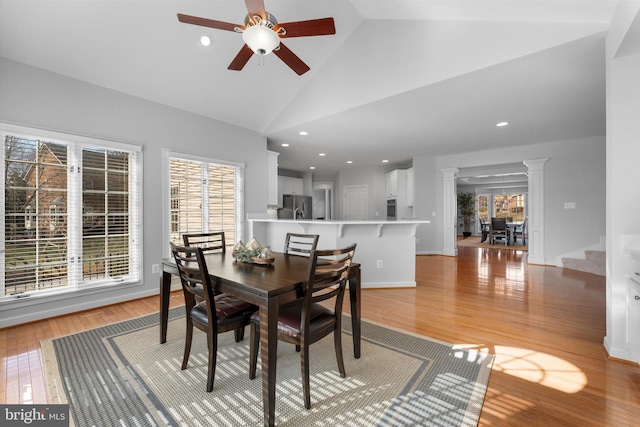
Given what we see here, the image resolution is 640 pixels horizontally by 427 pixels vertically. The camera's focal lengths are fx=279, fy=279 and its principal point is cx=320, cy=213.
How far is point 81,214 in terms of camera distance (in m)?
3.24

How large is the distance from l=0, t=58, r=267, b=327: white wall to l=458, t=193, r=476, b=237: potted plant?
9.98 m

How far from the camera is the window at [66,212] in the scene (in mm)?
2854

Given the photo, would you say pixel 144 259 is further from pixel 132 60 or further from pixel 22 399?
pixel 132 60

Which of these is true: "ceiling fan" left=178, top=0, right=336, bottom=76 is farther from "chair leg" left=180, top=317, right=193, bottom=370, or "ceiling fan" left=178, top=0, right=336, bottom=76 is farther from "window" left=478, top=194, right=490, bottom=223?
"window" left=478, top=194, right=490, bottom=223

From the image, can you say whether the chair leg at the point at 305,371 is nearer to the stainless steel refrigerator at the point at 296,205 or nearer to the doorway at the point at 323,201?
the stainless steel refrigerator at the point at 296,205

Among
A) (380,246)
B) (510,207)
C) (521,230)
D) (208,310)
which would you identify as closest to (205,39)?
(208,310)

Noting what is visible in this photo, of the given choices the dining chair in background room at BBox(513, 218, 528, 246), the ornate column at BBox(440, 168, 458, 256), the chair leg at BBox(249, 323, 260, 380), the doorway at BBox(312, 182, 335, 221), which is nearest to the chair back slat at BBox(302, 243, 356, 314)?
the chair leg at BBox(249, 323, 260, 380)

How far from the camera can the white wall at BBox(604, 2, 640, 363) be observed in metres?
2.09

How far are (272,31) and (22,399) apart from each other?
2.83m

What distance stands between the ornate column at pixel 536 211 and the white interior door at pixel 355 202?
4266 mm

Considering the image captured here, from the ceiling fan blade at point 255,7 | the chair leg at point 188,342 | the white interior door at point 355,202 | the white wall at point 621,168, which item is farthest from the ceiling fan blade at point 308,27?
the white interior door at point 355,202

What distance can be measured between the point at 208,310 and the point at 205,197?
10.0 feet

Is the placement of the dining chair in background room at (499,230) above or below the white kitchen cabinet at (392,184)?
below

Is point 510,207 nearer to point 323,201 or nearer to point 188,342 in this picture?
point 323,201
